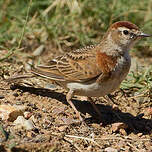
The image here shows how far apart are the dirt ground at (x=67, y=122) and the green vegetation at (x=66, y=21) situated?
3.61 feet

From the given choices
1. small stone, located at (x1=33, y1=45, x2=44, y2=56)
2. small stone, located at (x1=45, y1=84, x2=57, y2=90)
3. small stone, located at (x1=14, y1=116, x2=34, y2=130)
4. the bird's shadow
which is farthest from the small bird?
small stone, located at (x1=33, y1=45, x2=44, y2=56)

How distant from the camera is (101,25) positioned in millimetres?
7938

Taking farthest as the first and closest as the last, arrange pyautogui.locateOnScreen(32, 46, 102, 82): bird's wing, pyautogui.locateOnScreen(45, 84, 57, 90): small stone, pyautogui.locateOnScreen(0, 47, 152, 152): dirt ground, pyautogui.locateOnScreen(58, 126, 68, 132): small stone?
pyautogui.locateOnScreen(45, 84, 57, 90): small stone → pyautogui.locateOnScreen(32, 46, 102, 82): bird's wing → pyautogui.locateOnScreen(58, 126, 68, 132): small stone → pyautogui.locateOnScreen(0, 47, 152, 152): dirt ground

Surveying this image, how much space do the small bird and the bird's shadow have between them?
187 mm

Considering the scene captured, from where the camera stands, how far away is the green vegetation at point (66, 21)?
24.4 feet

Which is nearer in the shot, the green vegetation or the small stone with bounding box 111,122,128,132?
the small stone with bounding box 111,122,128,132

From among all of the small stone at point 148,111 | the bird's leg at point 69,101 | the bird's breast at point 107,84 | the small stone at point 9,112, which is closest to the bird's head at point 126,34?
the bird's breast at point 107,84

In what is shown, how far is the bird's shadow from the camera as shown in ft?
17.8

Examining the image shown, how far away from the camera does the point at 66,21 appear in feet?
25.4

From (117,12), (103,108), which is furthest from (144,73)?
(117,12)

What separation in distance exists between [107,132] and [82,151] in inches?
30.5

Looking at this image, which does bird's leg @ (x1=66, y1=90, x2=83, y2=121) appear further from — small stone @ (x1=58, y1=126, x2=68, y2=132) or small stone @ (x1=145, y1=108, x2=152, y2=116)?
small stone @ (x1=145, y1=108, x2=152, y2=116)

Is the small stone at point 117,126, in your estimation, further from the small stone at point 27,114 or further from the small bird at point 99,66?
the small stone at point 27,114

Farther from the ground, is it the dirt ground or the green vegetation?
the green vegetation
